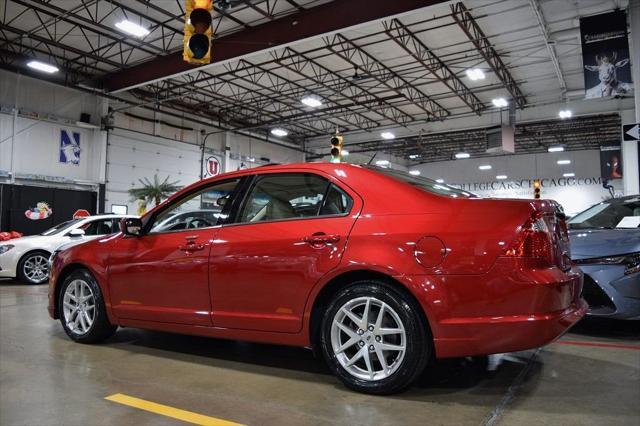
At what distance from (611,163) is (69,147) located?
25.0m

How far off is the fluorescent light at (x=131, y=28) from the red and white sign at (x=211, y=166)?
1116 centimetres

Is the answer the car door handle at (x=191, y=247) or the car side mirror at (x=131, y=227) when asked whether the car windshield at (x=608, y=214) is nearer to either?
the car door handle at (x=191, y=247)

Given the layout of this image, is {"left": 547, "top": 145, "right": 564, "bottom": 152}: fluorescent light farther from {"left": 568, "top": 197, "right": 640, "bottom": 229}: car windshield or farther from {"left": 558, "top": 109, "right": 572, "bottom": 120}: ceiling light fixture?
{"left": 568, "top": 197, "right": 640, "bottom": 229}: car windshield

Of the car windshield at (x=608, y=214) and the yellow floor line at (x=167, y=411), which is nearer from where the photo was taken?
the yellow floor line at (x=167, y=411)

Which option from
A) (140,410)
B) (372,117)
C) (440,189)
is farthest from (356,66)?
(140,410)

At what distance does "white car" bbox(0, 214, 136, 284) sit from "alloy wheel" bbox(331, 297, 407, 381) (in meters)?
7.39

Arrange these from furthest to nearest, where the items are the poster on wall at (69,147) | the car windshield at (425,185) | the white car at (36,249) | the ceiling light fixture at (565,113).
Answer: the ceiling light fixture at (565,113) → the poster on wall at (69,147) → the white car at (36,249) → the car windshield at (425,185)

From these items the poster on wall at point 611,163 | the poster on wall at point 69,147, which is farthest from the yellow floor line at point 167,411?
the poster on wall at point 611,163

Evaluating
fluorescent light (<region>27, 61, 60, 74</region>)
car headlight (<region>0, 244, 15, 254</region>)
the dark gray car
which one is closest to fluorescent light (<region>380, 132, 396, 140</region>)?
fluorescent light (<region>27, 61, 60, 74</region>)

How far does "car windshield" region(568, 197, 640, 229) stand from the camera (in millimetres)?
4836

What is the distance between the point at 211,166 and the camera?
24.6 meters

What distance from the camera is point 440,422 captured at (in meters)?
2.29

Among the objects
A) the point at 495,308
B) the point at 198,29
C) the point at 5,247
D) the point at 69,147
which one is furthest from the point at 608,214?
the point at 69,147

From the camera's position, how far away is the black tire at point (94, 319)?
3971 millimetres
